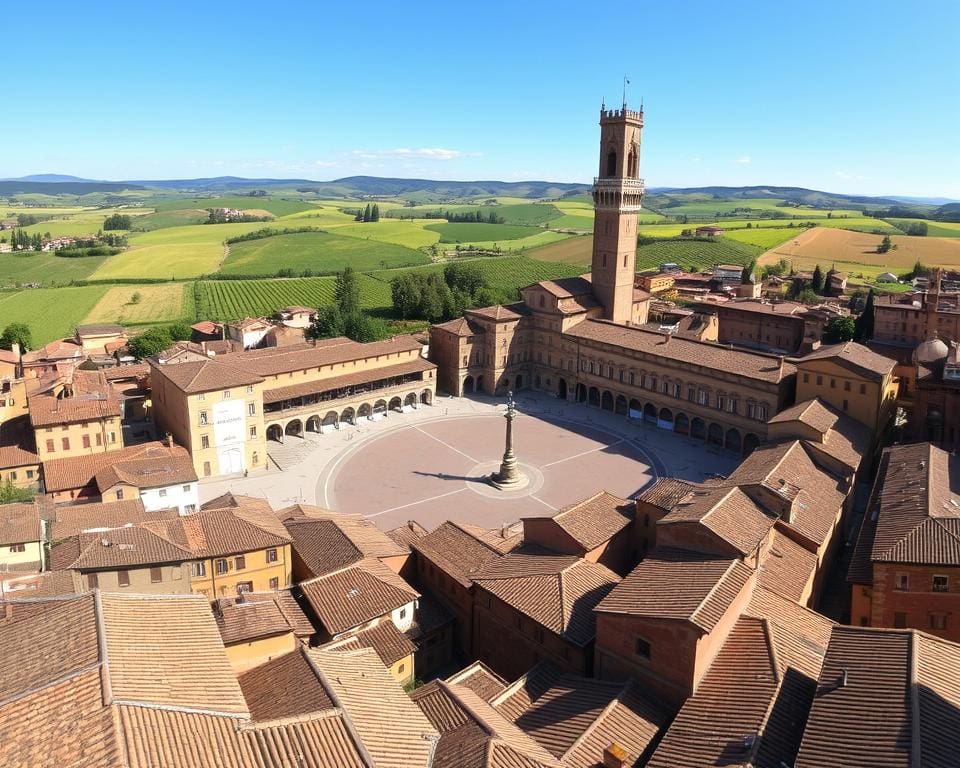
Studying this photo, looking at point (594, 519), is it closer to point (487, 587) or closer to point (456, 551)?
point (456, 551)

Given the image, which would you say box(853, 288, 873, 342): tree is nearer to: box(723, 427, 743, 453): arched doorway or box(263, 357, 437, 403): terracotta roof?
box(723, 427, 743, 453): arched doorway

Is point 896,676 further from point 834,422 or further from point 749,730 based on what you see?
point 834,422

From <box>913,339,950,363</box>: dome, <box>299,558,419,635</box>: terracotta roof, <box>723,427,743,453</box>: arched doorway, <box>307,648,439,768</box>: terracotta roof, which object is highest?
<box>913,339,950,363</box>: dome

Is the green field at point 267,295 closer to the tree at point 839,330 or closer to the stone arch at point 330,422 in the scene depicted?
the stone arch at point 330,422

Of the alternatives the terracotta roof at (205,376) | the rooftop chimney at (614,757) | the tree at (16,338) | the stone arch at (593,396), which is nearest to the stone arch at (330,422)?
the terracotta roof at (205,376)

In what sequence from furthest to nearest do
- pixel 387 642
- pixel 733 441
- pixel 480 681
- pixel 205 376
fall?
pixel 733 441
pixel 205 376
pixel 387 642
pixel 480 681

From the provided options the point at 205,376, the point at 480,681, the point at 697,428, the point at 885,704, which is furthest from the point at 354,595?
the point at 697,428

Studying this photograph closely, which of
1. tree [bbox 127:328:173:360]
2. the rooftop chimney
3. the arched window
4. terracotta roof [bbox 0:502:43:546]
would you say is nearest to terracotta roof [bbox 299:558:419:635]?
the rooftop chimney
